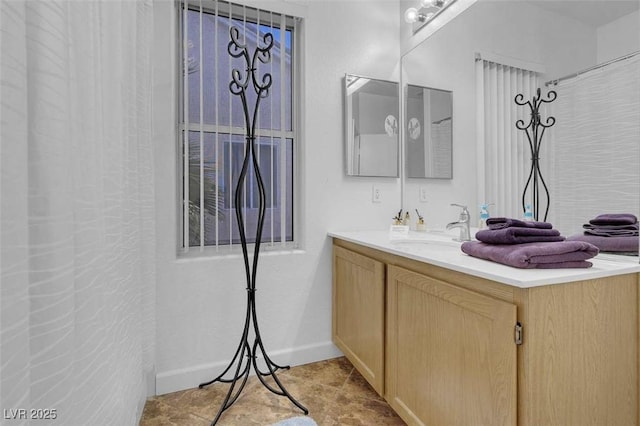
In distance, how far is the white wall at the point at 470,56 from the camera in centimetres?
132

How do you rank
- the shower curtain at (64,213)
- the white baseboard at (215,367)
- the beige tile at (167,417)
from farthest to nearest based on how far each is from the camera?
the white baseboard at (215,367)
the beige tile at (167,417)
the shower curtain at (64,213)

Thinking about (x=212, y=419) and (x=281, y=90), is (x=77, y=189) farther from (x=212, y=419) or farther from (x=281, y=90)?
(x=281, y=90)

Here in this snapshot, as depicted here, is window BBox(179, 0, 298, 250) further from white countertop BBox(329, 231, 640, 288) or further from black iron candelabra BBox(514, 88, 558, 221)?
black iron candelabra BBox(514, 88, 558, 221)

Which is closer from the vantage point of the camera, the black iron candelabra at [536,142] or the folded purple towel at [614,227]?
the folded purple towel at [614,227]

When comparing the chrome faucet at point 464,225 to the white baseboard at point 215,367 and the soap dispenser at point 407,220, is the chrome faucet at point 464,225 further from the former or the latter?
the white baseboard at point 215,367

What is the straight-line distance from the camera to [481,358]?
1.02m

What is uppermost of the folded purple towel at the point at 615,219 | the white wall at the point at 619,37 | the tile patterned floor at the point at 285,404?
the white wall at the point at 619,37

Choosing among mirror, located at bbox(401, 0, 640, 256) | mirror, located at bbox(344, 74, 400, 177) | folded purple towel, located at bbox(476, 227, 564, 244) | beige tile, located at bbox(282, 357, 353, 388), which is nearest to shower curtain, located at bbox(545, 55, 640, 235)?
mirror, located at bbox(401, 0, 640, 256)

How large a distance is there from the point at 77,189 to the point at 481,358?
1169 mm

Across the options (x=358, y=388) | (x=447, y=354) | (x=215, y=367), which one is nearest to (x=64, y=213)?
(x=447, y=354)

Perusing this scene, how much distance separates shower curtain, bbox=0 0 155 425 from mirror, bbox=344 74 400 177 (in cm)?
148

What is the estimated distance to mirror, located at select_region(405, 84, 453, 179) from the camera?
196cm

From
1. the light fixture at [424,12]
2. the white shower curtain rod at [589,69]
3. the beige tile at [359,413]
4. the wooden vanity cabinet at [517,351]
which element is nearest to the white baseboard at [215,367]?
the beige tile at [359,413]

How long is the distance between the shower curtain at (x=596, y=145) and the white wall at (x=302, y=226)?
1157 mm
